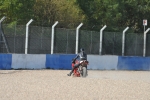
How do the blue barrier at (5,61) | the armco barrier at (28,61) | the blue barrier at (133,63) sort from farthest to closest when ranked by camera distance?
1. the blue barrier at (133,63)
2. the armco barrier at (28,61)
3. the blue barrier at (5,61)

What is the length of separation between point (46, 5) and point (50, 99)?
108ft

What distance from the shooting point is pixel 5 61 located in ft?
79.5

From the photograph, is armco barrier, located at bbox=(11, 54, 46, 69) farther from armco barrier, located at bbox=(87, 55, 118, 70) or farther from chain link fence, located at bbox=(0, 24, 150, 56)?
armco barrier, located at bbox=(87, 55, 118, 70)

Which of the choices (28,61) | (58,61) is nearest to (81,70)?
(28,61)

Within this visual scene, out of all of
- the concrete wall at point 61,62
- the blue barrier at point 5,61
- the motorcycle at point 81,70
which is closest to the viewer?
the motorcycle at point 81,70

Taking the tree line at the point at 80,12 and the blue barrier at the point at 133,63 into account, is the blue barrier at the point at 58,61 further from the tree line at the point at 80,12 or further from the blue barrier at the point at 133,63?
the tree line at the point at 80,12

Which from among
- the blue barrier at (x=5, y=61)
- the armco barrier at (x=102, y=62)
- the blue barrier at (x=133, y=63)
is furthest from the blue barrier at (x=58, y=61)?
the blue barrier at (x=133, y=63)

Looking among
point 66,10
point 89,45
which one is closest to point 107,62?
point 89,45

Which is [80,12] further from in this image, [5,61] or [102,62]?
[5,61]

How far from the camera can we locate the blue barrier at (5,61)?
949 inches

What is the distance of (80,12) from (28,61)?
2077cm

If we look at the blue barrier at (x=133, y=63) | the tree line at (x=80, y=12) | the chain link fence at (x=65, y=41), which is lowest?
the blue barrier at (x=133, y=63)

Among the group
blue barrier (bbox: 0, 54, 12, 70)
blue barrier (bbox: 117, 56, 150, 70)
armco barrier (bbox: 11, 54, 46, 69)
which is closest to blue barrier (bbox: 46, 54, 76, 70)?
armco barrier (bbox: 11, 54, 46, 69)

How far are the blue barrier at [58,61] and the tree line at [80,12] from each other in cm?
1199
